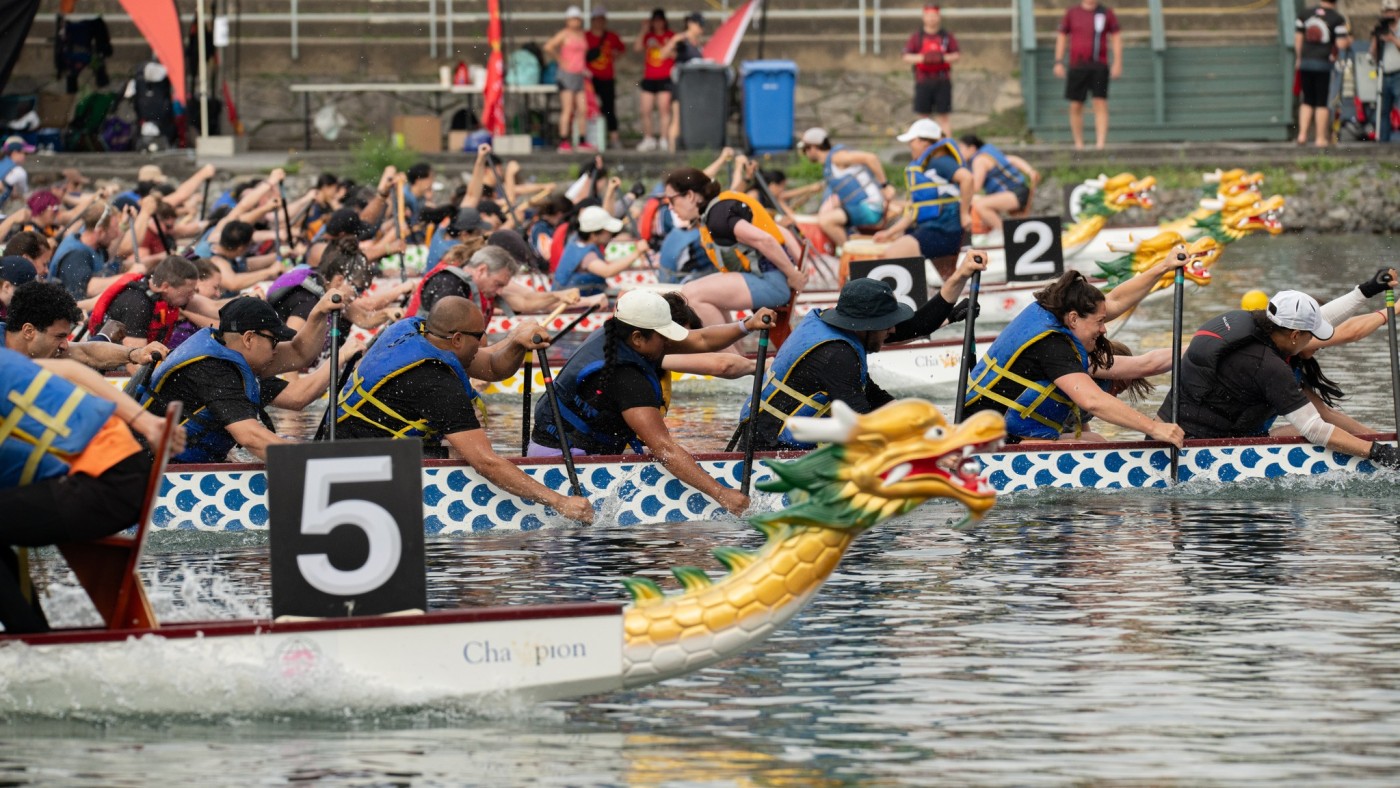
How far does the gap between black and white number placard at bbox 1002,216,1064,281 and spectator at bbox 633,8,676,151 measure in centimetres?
941

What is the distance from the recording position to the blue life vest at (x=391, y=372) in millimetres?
9828

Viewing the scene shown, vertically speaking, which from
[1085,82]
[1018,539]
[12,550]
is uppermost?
[1085,82]

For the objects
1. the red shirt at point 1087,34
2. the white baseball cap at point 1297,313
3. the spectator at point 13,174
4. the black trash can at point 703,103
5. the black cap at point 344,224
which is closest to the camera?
the white baseball cap at point 1297,313

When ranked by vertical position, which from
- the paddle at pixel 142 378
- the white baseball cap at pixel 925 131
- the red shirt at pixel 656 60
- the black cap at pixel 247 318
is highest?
the red shirt at pixel 656 60

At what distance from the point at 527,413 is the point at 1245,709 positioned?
16.3ft

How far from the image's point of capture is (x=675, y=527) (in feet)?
34.2

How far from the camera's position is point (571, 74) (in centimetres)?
2698

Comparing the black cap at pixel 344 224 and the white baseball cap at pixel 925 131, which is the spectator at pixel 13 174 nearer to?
the black cap at pixel 344 224

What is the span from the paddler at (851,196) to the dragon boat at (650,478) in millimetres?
10571

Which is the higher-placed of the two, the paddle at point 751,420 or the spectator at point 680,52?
the spectator at point 680,52

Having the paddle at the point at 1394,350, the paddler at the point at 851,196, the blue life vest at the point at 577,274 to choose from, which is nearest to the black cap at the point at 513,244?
the blue life vest at the point at 577,274

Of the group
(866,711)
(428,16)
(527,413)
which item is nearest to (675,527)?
(527,413)

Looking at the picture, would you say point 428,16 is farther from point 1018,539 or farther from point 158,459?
point 158,459

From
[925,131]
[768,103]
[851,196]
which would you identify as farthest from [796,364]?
[768,103]
